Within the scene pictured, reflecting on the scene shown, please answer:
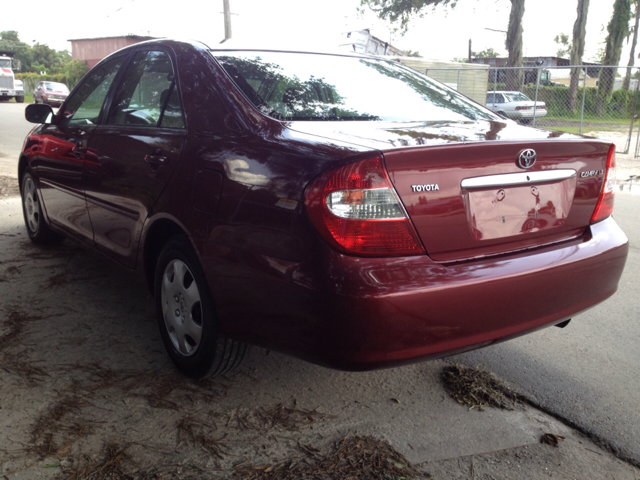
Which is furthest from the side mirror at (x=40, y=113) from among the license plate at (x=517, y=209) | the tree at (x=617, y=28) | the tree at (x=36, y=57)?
the tree at (x=36, y=57)

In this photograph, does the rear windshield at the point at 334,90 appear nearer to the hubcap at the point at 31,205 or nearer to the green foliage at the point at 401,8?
the hubcap at the point at 31,205

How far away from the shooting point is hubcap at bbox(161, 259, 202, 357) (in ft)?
9.36

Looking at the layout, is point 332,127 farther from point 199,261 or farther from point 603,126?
point 603,126

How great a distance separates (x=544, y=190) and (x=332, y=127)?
0.86 metres

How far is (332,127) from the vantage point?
8.52 feet

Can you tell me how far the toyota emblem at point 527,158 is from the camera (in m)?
2.41

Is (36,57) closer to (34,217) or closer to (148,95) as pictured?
(34,217)

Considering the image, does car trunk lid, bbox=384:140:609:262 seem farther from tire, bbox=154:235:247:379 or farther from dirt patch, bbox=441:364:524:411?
tire, bbox=154:235:247:379

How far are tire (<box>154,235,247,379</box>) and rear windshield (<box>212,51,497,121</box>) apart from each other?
74cm

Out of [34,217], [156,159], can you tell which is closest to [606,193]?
[156,159]

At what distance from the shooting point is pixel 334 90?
302 centimetres

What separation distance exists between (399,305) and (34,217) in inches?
158

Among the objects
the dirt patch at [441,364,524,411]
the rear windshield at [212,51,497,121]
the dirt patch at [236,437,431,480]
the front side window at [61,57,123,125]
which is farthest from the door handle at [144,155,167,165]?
the dirt patch at [441,364,524,411]

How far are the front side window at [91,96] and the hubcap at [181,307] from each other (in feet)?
4.43
